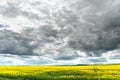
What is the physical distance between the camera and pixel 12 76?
43.8 meters

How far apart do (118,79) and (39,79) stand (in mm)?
11395

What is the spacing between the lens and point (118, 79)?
34875 millimetres

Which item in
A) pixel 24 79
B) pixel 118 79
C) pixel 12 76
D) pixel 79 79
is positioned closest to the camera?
pixel 118 79

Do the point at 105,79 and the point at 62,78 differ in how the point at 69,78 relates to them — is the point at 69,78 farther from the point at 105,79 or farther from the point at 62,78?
the point at 105,79

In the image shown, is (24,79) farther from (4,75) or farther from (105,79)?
(105,79)

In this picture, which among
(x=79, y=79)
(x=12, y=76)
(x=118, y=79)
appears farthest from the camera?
(x=12, y=76)

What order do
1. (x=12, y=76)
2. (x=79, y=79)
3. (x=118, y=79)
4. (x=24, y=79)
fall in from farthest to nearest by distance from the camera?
(x=12, y=76), (x=24, y=79), (x=79, y=79), (x=118, y=79)

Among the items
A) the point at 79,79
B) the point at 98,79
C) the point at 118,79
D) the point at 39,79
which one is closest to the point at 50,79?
the point at 39,79

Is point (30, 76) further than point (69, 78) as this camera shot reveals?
Yes

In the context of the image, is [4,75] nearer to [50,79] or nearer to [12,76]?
[12,76]

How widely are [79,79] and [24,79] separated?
8.24m

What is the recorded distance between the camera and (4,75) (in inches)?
1785

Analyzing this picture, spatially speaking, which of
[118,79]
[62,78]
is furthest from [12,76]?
[118,79]

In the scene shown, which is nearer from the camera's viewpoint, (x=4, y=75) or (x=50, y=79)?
(x=50, y=79)
